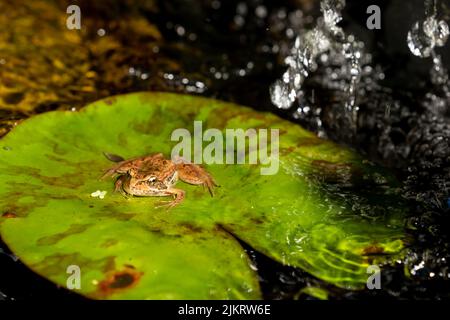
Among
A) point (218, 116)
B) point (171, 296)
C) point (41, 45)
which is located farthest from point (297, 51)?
point (171, 296)

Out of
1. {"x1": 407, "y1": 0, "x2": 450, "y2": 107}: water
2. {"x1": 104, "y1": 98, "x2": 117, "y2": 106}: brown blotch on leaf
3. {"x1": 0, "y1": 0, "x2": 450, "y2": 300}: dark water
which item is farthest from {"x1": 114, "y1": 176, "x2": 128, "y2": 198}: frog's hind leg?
{"x1": 407, "y1": 0, "x2": 450, "y2": 107}: water

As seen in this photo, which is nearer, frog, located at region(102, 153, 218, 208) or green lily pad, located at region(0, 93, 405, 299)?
green lily pad, located at region(0, 93, 405, 299)

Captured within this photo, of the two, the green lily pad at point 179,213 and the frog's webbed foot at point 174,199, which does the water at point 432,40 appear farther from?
the frog's webbed foot at point 174,199

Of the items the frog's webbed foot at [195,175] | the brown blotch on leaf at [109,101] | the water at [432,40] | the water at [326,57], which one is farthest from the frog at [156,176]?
the water at [432,40]

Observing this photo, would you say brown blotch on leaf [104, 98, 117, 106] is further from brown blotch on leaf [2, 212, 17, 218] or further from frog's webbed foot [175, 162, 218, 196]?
brown blotch on leaf [2, 212, 17, 218]
